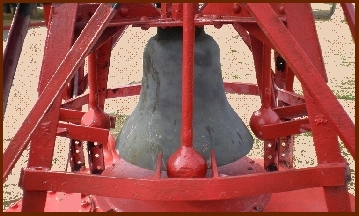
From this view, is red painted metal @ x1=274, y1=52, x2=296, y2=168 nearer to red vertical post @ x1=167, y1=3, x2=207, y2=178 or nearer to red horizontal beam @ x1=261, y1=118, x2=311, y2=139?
red horizontal beam @ x1=261, y1=118, x2=311, y2=139

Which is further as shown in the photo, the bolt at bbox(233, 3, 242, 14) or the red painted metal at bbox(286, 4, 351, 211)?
the bolt at bbox(233, 3, 242, 14)

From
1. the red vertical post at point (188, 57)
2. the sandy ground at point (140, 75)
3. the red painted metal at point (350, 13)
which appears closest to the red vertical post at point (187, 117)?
the red vertical post at point (188, 57)

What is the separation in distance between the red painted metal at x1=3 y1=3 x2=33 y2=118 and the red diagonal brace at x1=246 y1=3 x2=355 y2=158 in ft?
2.82

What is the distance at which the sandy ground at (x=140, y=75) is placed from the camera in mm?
4036

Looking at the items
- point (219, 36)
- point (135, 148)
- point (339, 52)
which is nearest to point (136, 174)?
point (135, 148)

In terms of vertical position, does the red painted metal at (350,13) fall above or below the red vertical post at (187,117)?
above

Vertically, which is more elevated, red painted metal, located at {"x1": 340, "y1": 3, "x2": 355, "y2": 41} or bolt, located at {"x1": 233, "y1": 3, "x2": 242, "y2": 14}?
bolt, located at {"x1": 233, "y1": 3, "x2": 242, "y2": 14}

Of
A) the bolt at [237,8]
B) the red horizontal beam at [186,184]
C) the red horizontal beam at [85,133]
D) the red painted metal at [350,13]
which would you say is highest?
the bolt at [237,8]

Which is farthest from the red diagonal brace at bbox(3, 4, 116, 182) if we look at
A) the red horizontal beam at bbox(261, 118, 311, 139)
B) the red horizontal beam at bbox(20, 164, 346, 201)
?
the red horizontal beam at bbox(261, 118, 311, 139)

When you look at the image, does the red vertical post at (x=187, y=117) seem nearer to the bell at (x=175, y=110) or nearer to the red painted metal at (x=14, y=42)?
the bell at (x=175, y=110)

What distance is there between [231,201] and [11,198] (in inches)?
64.3

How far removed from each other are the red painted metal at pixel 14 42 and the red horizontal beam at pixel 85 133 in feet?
1.95

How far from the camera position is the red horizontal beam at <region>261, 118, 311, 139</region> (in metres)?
2.43

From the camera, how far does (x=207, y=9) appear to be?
221 cm
